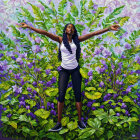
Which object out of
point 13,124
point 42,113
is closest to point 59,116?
point 42,113

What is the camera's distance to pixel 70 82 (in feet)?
12.8

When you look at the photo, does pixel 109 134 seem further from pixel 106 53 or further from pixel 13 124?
pixel 13 124

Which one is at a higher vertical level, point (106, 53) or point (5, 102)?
point (106, 53)

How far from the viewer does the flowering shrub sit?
142 inches

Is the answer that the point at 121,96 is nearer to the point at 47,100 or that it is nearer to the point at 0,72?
the point at 47,100

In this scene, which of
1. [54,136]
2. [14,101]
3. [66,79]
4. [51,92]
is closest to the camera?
[66,79]

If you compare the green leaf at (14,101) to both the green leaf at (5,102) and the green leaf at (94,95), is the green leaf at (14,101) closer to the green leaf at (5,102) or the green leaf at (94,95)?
the green leaf at (5,102)

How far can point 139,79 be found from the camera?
4035 mm

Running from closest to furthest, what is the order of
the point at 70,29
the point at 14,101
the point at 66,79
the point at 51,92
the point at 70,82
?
the point at 70,29 < the point at 66,79 < the point at 51,92 < the point at 14,101 < the point at 70,82

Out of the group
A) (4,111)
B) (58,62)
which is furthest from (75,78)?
(4,111)

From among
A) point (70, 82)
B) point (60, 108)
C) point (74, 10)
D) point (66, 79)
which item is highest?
point (74, 10)

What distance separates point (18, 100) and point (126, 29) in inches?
77.1

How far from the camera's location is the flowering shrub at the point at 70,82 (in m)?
3.60

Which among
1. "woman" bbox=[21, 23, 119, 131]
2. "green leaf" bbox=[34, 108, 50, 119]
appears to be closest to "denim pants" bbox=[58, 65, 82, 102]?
"woman" bbox=[21, 23, 119, 131]
